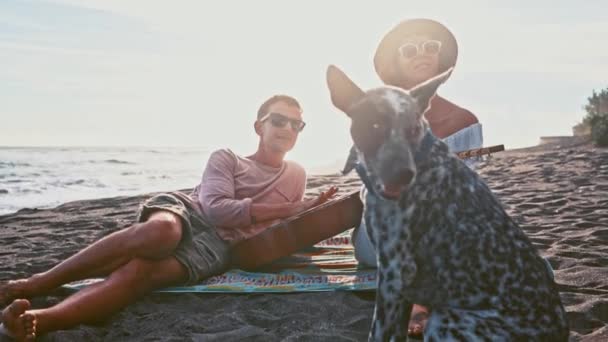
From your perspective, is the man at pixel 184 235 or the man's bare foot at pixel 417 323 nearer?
the man's bare foot at pixel 417 323

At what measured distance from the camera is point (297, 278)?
15.0 feet

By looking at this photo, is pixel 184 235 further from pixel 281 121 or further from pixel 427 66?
pixel 427 66

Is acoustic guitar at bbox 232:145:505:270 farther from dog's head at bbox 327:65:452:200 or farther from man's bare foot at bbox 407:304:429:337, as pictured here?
dog's head at bbox 327:65:452:200

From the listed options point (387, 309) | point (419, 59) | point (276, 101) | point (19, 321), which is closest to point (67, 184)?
point (276, 101)

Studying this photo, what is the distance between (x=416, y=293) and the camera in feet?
7.88

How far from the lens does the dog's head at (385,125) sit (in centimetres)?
219

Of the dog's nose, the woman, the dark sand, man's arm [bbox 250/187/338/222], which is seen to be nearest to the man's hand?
man's arm [bbox 250/187/338/222]

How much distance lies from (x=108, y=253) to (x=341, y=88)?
8.03ft

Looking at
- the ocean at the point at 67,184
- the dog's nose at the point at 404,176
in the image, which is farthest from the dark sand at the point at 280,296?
the ocean at the point at 67,184

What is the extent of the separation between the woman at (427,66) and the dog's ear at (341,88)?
123 cm

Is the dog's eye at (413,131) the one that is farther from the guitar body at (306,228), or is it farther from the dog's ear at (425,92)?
the guitar body at (306,228)

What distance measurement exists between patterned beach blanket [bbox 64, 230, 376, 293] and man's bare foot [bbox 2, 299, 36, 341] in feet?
3.96

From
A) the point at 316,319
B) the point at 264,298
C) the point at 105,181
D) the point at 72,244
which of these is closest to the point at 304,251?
the point at 264,298

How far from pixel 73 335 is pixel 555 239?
476cm
